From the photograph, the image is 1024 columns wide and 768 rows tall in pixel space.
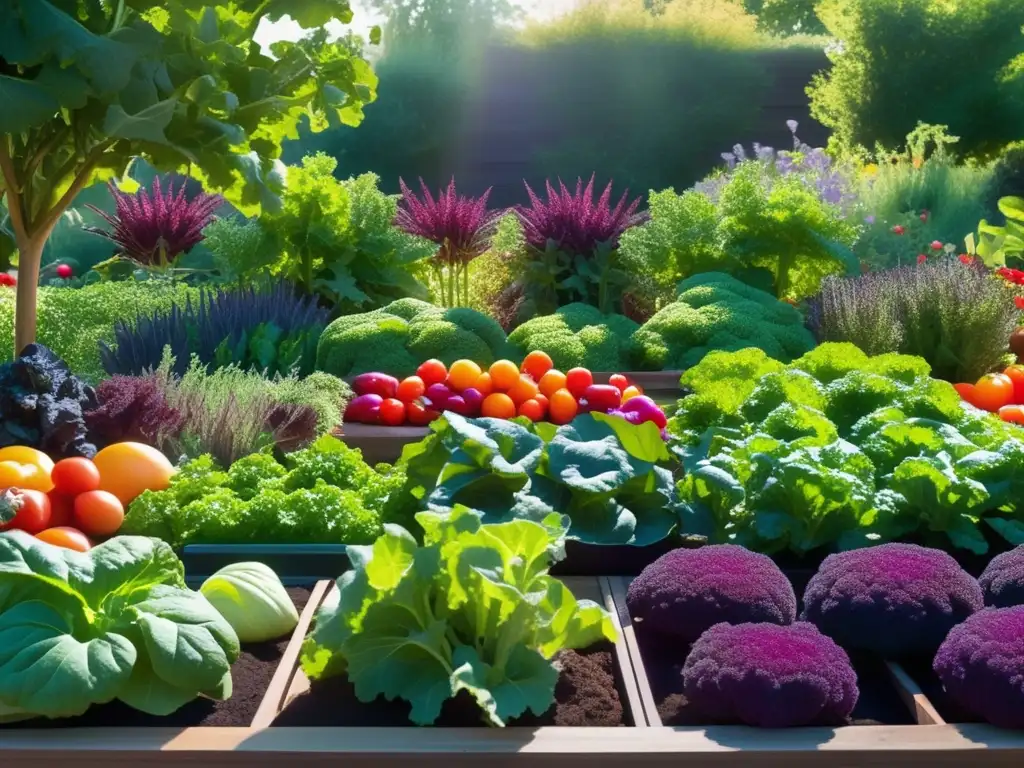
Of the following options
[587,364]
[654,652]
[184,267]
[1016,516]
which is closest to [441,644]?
[654,652]

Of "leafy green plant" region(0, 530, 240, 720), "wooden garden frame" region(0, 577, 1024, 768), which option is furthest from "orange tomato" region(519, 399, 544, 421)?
"wooden garden frame" region(0, 577, 1024, 768)

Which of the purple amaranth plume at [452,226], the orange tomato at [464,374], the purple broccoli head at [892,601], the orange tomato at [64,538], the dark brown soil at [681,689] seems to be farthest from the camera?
the purple amaranth plume at [452,226]

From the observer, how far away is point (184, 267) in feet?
23.9

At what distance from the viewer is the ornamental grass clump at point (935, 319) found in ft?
15.5

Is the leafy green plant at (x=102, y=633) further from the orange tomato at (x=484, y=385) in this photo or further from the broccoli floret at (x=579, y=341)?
the broccoli floret at (x=579, y=341)

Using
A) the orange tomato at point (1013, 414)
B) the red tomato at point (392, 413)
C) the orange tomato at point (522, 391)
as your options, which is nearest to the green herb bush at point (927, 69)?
the orange tomato at point (1013, 414)

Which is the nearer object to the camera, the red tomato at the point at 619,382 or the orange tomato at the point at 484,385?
the orange tomato at the point at 484,385

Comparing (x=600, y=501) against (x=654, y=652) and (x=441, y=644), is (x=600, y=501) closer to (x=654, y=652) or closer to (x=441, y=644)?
(x=654, y=652)

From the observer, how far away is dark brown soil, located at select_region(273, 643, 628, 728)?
1.93 m

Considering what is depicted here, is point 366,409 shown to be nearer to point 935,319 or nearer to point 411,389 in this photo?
point 411,389

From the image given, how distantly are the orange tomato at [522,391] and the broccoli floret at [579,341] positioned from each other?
29.4 inches

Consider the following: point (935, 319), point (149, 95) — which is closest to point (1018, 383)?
point (935, 319)

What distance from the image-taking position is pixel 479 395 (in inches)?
164

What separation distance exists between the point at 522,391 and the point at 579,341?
896 mm
